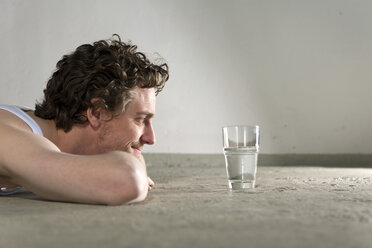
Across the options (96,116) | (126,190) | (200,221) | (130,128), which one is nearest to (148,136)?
(130,128)

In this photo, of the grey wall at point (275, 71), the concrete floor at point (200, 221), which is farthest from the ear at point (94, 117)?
the grey wall at point (275, 71)

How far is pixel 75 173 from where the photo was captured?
3.73 ft

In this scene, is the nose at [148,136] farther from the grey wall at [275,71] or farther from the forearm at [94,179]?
the grey wall at [275,71]

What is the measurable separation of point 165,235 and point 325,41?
3.21 metres

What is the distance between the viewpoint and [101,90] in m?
1.59

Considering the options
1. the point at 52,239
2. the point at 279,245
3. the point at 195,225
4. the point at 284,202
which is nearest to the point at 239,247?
the point at 279,245

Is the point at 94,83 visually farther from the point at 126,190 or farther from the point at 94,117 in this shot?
the point at 126,190

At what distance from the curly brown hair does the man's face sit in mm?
33

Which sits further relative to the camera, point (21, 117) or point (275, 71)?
point (275, 71)

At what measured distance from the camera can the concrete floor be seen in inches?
30.4

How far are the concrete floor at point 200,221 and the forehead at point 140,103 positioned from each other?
32 cm

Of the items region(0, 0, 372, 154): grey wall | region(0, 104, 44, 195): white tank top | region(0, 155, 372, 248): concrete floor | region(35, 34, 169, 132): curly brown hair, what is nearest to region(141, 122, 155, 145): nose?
region(35, 34, 169, 132): curly brown hair

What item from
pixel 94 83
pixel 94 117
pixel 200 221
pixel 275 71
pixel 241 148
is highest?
pixel 275 71

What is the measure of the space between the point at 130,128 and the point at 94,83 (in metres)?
0.20
